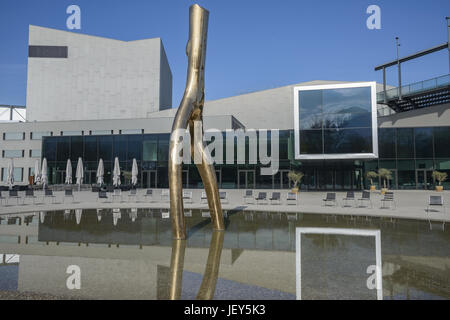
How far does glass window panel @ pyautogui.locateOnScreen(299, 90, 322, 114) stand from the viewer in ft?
93.6

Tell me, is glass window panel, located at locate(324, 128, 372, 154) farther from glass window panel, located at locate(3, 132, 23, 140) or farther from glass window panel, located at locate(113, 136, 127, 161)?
glass window panel, located at locate(3, 132, 23, 140)

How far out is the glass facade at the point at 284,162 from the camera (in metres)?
30.5

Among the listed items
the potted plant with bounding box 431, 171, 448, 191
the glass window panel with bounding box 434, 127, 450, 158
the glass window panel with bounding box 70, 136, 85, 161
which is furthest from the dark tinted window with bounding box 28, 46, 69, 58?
the potted plant with bounding box 431, 171, 448, 191

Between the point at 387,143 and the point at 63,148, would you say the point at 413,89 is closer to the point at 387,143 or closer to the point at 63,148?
the point at 387,143

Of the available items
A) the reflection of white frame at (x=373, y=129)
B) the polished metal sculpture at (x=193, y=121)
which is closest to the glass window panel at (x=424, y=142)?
the reflection of white frame at (x=373, y=129)

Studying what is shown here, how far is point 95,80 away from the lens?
49375 millimetres

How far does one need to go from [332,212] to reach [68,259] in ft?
35.4

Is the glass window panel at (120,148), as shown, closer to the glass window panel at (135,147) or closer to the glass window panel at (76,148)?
the glass window panel at (135,147)

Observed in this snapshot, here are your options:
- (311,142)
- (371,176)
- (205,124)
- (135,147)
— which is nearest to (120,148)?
(135,147)

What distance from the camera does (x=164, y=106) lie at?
53.5 m

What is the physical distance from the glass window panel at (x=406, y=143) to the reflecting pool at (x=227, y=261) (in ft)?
77.1

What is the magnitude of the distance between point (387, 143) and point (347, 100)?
7790 mm

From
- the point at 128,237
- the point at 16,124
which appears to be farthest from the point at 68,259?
the point at 16,124

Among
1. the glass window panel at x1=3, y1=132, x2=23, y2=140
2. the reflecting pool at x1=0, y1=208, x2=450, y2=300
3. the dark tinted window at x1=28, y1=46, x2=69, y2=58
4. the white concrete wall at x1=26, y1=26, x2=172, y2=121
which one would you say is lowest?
the reflecting pool at x1=0, y1=208, x2=450, y2=300
